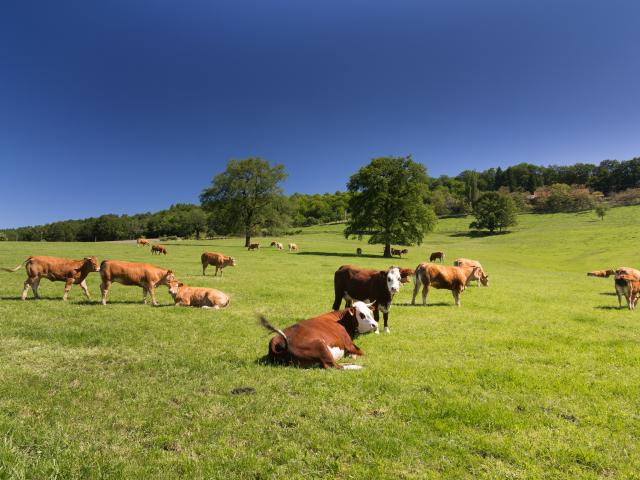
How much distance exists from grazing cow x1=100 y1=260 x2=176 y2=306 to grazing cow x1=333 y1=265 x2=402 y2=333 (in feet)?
22.2

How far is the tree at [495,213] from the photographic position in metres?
82.9

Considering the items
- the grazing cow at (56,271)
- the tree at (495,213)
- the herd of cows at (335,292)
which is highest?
the tree at (495,213)

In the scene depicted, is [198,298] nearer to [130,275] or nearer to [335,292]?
[130,275]

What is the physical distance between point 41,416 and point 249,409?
2730mm

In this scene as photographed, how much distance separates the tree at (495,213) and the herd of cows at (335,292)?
73668 mm

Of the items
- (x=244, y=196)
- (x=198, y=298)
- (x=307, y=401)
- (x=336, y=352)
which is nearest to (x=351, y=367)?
(x=336, y=352)

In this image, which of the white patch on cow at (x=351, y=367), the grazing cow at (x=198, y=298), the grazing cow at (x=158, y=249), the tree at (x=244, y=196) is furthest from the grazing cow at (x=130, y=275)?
the tree at (x=244, y=196)

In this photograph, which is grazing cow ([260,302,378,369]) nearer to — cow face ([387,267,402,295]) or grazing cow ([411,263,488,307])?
cow face ([387,267,402,295])

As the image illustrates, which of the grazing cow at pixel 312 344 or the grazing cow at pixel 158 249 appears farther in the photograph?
the grazing cow at pixel 158 249

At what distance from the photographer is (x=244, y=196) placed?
56969mm

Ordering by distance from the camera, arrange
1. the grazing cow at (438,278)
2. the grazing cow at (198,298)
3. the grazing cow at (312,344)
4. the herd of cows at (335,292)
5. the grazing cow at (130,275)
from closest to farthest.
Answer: the grazing cow at (312,344) < the herd of cows at (335,292) < the grazing cow at (130,275) < the grazing cow at (198,298) < the grazing cow at (438,278)

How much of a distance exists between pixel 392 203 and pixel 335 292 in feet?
118

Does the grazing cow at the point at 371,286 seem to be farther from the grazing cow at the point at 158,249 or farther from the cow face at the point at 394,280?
the grazing cow at the point at 158,249

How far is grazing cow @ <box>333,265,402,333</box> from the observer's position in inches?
394
